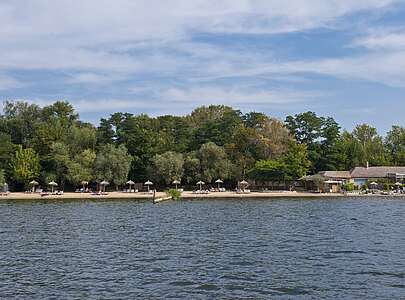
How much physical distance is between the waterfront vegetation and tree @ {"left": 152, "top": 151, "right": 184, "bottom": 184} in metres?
0.15

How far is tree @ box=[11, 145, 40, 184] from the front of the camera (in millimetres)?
78438

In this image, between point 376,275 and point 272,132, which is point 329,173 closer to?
point 272,132

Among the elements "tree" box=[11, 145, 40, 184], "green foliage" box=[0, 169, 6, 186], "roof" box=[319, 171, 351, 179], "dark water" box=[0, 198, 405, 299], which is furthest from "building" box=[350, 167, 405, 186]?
"green foliage" box=[0, 169, 6, 186]

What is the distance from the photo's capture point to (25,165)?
78.8m

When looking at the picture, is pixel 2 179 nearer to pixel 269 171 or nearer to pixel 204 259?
pixel 269 171

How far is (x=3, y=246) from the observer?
84.5ft

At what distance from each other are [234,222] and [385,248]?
13712mm

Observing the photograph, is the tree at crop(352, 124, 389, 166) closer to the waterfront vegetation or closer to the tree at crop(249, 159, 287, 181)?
the waterfront vegetation

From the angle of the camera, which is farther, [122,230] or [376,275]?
[122,230]

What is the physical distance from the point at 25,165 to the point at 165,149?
70.7 feet

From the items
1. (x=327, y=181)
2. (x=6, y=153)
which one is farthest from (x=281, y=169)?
(x=6, y=153)

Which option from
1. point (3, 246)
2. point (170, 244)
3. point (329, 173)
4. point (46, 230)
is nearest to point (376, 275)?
point (170, 244)

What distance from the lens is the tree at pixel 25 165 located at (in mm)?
78438

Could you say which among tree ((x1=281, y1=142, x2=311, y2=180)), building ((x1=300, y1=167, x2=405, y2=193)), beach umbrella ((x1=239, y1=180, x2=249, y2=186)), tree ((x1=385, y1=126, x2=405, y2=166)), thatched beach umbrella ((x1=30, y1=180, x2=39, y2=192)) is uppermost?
tree ((x1=385, y1=126, x2=405, y2=166))
